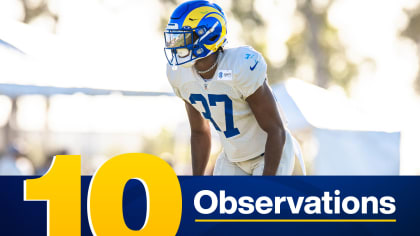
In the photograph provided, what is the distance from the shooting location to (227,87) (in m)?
3.39

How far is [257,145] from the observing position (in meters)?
3.62

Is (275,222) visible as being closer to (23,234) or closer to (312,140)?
(23,234)

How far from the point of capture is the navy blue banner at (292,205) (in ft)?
9.90

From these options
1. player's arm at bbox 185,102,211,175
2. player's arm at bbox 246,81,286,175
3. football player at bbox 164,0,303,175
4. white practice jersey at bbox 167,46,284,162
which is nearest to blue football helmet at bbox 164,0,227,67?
football player at bbox 164,0,303,175

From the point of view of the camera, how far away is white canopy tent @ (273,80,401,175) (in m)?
9.77

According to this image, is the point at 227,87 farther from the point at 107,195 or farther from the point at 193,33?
the point at 107,195

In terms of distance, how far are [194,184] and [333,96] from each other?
26.1ft

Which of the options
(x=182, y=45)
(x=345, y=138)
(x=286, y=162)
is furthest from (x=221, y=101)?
(x=345, y=138)

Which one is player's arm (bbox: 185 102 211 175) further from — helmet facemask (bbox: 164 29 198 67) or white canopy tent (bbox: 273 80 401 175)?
white canopy tent (bbox: 273 80 401 175)

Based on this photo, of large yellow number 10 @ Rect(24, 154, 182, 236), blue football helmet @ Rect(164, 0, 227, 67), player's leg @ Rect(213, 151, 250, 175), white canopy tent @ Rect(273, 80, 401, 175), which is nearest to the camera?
large yellow number 10 @ Rect(24, 154, 182, 236)

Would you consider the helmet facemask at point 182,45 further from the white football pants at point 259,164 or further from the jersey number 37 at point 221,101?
the white football pants at point 259,164

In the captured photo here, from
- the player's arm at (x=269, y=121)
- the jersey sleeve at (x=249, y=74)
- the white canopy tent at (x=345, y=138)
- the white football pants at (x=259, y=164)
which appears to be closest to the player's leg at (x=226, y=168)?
the white football pants at (x=259, y=164)

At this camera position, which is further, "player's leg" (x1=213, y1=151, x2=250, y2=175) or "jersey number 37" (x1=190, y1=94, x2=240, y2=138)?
"player's leg" (x1=213, y1=151, x2=250, y2=175)

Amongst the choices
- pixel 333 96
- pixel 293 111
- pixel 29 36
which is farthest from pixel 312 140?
pixel 29 36
